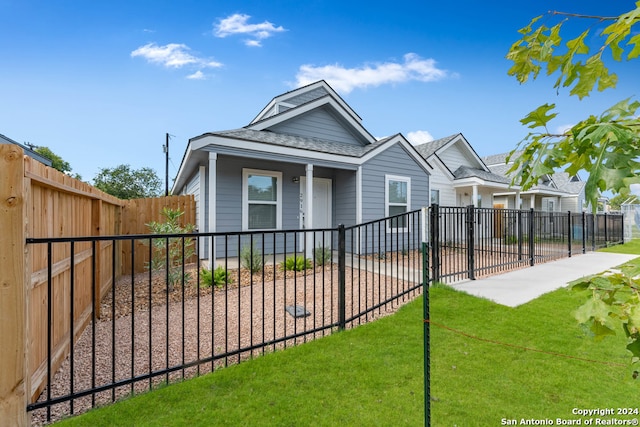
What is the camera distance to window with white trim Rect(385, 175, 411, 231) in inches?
379

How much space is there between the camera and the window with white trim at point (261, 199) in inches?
321

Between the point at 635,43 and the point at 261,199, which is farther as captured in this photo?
the point at 261,199

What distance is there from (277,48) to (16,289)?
1143cm

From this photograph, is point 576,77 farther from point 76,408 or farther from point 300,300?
point 300,300

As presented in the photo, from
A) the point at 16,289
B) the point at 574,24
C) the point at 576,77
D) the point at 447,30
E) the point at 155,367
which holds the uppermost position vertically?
the point at 447,30

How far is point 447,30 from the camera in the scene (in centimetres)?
915

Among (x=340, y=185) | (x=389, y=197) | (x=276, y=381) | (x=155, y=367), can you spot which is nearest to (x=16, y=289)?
(x=155, y=367)

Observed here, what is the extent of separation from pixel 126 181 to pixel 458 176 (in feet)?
97.3

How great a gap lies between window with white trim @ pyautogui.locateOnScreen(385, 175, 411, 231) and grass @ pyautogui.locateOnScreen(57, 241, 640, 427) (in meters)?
6.13

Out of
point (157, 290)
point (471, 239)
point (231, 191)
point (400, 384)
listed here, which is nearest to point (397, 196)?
point (471, 239)

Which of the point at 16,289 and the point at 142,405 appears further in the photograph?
the point at 142,405

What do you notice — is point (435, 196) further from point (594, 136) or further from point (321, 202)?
point (594, 136)

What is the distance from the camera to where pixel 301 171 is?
9031mm

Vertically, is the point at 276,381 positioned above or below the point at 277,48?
below
